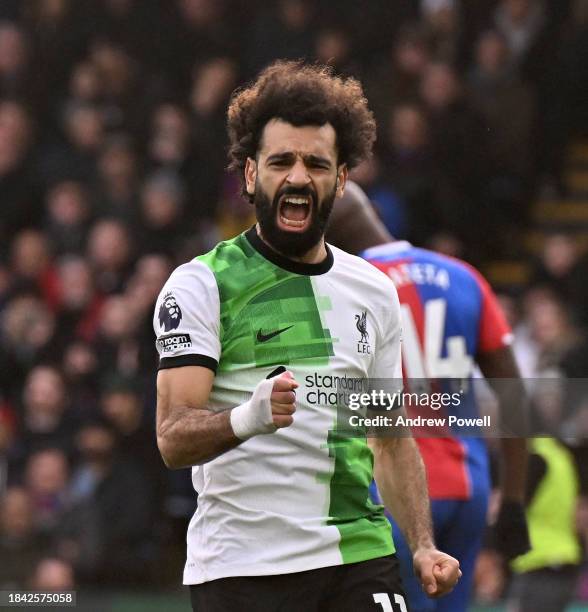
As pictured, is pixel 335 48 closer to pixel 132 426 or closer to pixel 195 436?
pixel 132 426

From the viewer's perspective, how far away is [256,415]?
372 cm

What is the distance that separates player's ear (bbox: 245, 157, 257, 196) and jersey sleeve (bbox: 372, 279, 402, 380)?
0.46 m

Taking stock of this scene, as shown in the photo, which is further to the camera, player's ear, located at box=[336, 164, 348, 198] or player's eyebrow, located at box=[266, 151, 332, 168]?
player's ear, located at box=[336, 164, 348, 198]

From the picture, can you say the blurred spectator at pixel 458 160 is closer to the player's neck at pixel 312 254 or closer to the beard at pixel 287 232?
the player's neck at pixel 312 254

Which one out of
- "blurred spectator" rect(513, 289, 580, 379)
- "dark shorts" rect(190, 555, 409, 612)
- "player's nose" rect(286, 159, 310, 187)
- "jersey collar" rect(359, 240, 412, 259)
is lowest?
"dark shorts" rect(190, 555, 409, 612)

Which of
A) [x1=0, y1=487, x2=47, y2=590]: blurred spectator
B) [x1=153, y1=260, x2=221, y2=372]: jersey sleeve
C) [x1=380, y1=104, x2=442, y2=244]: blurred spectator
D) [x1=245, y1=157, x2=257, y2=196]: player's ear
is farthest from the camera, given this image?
[x1=380, y1=104, x2=442, y2=244]: blurred spectator

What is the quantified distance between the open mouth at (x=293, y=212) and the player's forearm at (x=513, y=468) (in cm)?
220

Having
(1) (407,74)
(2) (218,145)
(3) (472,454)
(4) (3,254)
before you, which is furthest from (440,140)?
(3) (472,454)

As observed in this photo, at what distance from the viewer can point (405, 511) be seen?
440 centimetres

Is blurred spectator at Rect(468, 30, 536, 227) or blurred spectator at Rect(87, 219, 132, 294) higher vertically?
blurred spectator at Rect(468, 30, 536, 227)

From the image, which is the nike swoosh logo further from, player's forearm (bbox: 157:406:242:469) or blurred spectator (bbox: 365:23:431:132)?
blurred spectator (bbox: 365:23:431:132)

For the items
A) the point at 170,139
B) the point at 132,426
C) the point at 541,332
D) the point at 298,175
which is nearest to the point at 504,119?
the point at 541,332

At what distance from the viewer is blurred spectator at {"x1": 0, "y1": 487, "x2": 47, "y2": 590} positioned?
10484 mm
